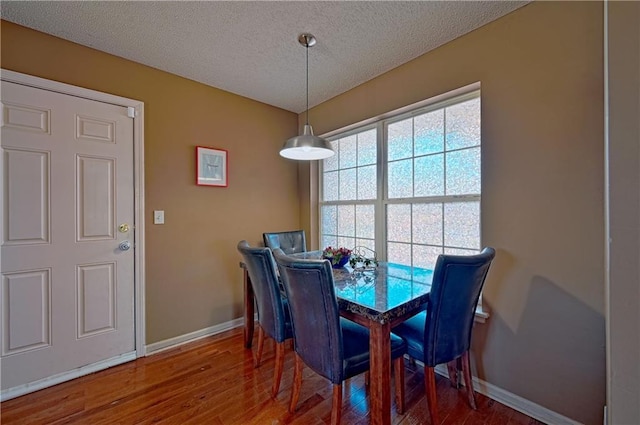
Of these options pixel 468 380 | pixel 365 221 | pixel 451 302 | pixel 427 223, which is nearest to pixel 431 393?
pixel 468 380

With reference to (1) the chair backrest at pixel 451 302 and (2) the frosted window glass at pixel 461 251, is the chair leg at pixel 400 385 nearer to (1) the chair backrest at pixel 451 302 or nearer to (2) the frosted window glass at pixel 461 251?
(1) the chair backrest at pixel 451 302

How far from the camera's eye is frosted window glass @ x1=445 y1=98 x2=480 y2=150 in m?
1.95

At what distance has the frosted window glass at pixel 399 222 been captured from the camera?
238cm

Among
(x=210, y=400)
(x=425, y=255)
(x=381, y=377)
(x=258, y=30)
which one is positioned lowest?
(x=210, y=400)

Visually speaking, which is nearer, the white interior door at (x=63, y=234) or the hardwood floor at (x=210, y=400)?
the hardwood floor at (x=210, y=400)

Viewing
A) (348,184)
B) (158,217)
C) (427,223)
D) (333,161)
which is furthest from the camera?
(333,161)

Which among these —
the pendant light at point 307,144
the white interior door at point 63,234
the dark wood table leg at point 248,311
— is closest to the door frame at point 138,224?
the white interior door at point 63,234

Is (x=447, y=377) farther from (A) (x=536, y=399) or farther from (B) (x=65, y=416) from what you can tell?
(B) (x=65, y=416)

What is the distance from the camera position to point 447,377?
1953mm

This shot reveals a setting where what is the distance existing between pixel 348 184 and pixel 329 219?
1.61 feet

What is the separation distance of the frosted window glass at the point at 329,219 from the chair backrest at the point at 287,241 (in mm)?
297

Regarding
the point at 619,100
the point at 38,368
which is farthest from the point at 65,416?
the point at 619,100

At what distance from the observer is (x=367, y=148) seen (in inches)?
108

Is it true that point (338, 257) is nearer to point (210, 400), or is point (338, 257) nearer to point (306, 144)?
point (306, 144)
